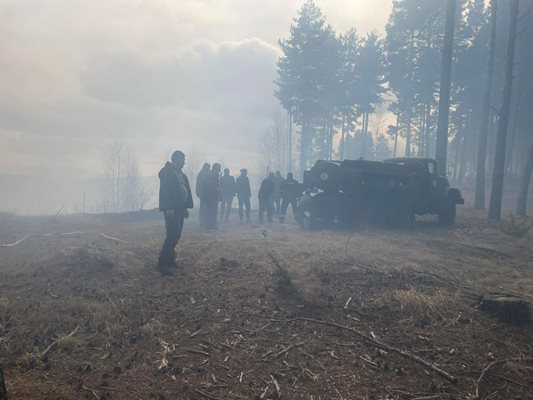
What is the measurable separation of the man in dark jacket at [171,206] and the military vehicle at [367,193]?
700cm

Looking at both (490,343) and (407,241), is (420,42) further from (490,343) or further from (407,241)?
(490,343)

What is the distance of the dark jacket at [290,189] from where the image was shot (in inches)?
621

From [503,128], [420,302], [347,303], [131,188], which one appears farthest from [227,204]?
[131,188]

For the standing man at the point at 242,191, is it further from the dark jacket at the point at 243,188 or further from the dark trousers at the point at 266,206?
the dark trousers at the point at 266,206

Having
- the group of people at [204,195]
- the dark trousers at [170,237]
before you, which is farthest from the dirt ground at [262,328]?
the group of people at [204,195]

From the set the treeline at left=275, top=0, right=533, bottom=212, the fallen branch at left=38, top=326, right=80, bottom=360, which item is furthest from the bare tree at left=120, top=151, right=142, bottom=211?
the fallen branch at left=38, top=326, right=80, bottom=360

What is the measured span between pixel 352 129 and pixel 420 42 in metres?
13.6

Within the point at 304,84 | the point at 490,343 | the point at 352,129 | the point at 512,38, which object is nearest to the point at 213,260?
the point at 490,343

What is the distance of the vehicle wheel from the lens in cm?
1428

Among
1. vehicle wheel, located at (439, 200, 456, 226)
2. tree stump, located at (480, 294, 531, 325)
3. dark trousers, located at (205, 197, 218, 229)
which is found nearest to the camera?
tree stump, located at (480, 294, 531, 325)

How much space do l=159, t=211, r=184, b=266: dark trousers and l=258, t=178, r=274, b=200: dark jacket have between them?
846 centimetres

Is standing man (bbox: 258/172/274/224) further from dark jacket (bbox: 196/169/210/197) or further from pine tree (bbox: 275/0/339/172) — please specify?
pine tree (bbox: 275/0/339/172)

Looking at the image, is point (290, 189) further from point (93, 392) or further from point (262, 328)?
point (93, 392)

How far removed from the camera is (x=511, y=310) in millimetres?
5035
